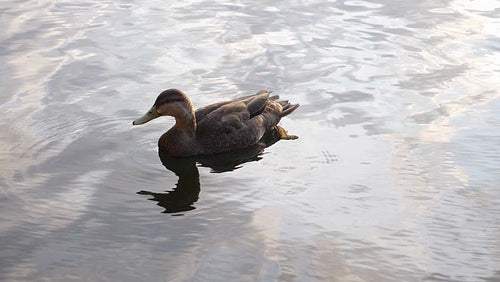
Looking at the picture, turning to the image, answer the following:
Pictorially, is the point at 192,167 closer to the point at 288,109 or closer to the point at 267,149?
the point at 267,149

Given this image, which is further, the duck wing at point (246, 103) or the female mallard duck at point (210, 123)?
the duck wing at point (246, 103)

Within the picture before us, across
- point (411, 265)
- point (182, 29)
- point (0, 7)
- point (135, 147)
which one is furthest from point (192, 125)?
point (0, 7)

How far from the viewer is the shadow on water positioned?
8578 mm

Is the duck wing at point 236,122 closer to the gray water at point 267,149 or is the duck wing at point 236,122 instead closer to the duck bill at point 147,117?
the gray water at point 267,149

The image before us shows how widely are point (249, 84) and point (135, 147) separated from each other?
259 cm

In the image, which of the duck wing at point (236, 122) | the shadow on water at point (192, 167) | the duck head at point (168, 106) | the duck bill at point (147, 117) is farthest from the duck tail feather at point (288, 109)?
the duck bill at point (147, 117)

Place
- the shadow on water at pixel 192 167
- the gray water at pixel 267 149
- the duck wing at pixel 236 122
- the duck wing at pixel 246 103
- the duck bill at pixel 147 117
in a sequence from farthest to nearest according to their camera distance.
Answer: the duck wing at pixel 246 103
the duck wing at pixel 236 122
the duck bill at pixel 147 117
the shadow on water at pixel 192 167
the gray water at pixel 267 149

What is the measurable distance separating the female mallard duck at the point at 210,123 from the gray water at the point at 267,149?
0.34 metres

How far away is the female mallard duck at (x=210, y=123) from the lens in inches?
388

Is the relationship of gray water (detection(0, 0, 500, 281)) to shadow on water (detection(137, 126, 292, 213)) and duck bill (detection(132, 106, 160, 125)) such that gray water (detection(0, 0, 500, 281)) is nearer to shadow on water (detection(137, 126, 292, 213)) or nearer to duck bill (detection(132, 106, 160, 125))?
shadow on water (detection(137, 126, 292, 213))

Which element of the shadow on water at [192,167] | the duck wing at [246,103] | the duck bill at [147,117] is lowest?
the shadow on water at [192,167]

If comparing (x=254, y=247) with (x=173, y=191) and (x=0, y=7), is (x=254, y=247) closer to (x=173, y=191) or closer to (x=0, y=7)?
(x=173, y=191)

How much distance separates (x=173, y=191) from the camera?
8.84 m

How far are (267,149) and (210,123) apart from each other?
75 cm
